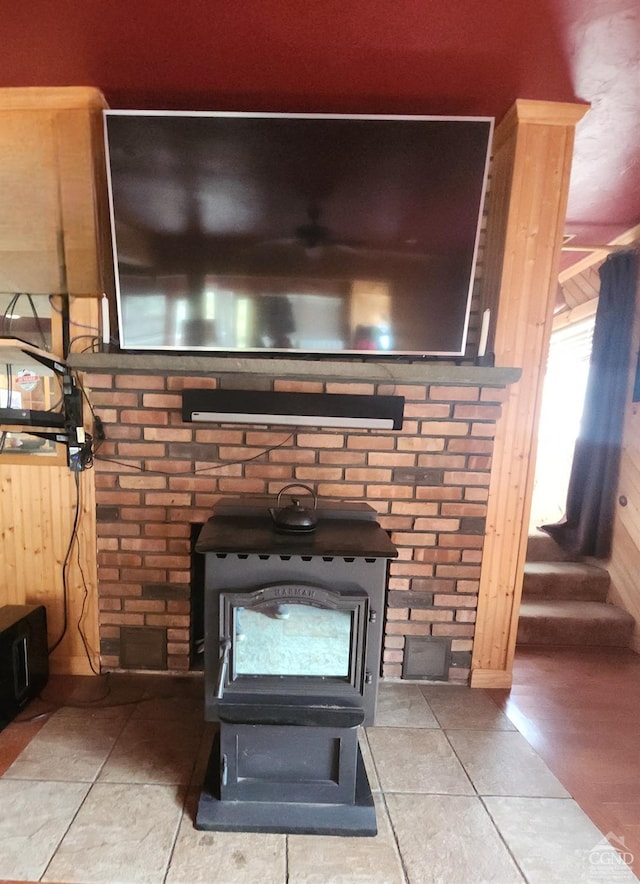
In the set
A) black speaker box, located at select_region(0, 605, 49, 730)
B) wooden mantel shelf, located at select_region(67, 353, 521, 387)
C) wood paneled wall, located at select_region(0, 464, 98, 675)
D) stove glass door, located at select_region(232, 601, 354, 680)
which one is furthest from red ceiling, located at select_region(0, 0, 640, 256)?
black speaker box, located at select_region(0, 605, 49, 730)

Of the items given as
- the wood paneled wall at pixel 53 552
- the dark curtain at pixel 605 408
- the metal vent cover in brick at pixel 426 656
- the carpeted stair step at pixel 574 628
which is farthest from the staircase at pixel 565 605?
the wood paneled wall at pixel 53 552

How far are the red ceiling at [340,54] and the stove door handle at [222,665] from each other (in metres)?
1.89

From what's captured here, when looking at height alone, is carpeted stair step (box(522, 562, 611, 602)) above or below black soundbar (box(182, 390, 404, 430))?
below

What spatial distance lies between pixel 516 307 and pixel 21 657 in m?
2.44

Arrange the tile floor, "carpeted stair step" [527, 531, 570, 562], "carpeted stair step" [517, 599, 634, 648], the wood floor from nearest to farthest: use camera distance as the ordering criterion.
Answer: the tile floor, the wood floor, "carpeted stair step" [517, 599, 634, 648], "carpeted stair step" [527, 531, 570, 562]

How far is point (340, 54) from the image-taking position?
1.47 meters

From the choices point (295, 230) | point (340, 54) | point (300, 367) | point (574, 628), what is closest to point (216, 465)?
point (300, 367)

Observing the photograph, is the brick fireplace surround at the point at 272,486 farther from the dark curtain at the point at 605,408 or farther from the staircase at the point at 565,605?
the dark curtain at the point at 605,408

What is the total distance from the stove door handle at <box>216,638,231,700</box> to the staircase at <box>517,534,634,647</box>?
A: 1.83 meters

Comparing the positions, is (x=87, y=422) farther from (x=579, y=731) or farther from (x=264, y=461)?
(x=579, y=731)

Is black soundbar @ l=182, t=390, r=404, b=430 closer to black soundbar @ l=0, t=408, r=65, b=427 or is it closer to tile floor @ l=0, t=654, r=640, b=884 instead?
black soundbar @ l=0, t=408, r=65, b=427

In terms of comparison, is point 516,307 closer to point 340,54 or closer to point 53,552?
point 340,54

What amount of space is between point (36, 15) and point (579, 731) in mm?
3157

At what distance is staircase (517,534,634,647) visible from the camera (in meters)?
2.47
